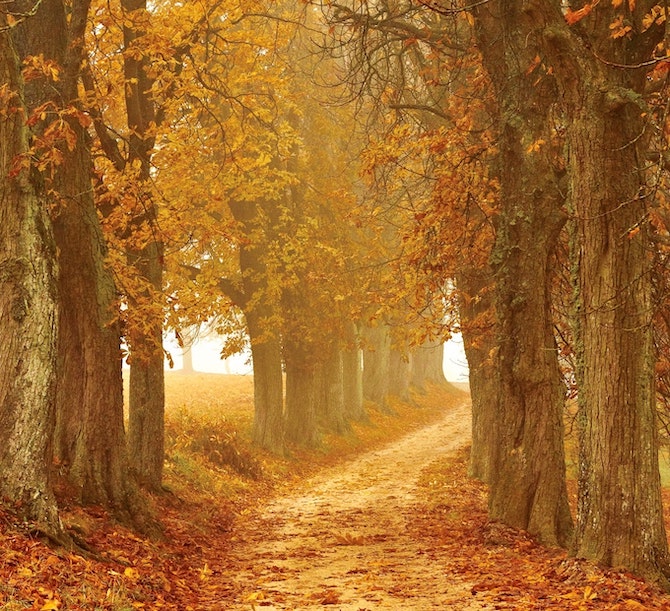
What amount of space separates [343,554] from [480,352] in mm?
7681

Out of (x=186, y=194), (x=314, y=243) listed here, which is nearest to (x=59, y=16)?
(x=186, y=194)

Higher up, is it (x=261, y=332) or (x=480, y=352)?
(x=261, y=332)

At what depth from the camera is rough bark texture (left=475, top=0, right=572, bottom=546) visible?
36.6 feet

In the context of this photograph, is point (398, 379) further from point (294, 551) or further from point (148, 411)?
point (294, 551)

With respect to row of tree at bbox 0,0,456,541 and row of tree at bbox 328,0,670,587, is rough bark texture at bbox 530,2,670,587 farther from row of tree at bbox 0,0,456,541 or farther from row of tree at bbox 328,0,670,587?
row of tree at bbox 0,0,456,541

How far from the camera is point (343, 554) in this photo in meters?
11.2

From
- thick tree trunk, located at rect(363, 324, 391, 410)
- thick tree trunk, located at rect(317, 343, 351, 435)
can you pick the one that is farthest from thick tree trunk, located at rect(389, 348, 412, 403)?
thick tree trunk, located at rect(317, 343, 351, 435)

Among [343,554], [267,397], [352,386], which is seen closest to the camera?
[343,554]

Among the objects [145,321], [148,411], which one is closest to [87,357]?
[145,321]

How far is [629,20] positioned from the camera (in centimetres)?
852

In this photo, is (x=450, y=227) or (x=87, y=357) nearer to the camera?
(x=87, y=357)

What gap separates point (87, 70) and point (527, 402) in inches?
312

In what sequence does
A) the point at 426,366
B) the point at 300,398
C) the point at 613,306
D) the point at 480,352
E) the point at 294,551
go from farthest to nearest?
1. the point at 426,366
2. the point at 300,398
3. the point at 480,352
4. the point at 294,551
5. the point at 613,306

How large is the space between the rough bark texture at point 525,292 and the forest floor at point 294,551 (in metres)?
0.64
